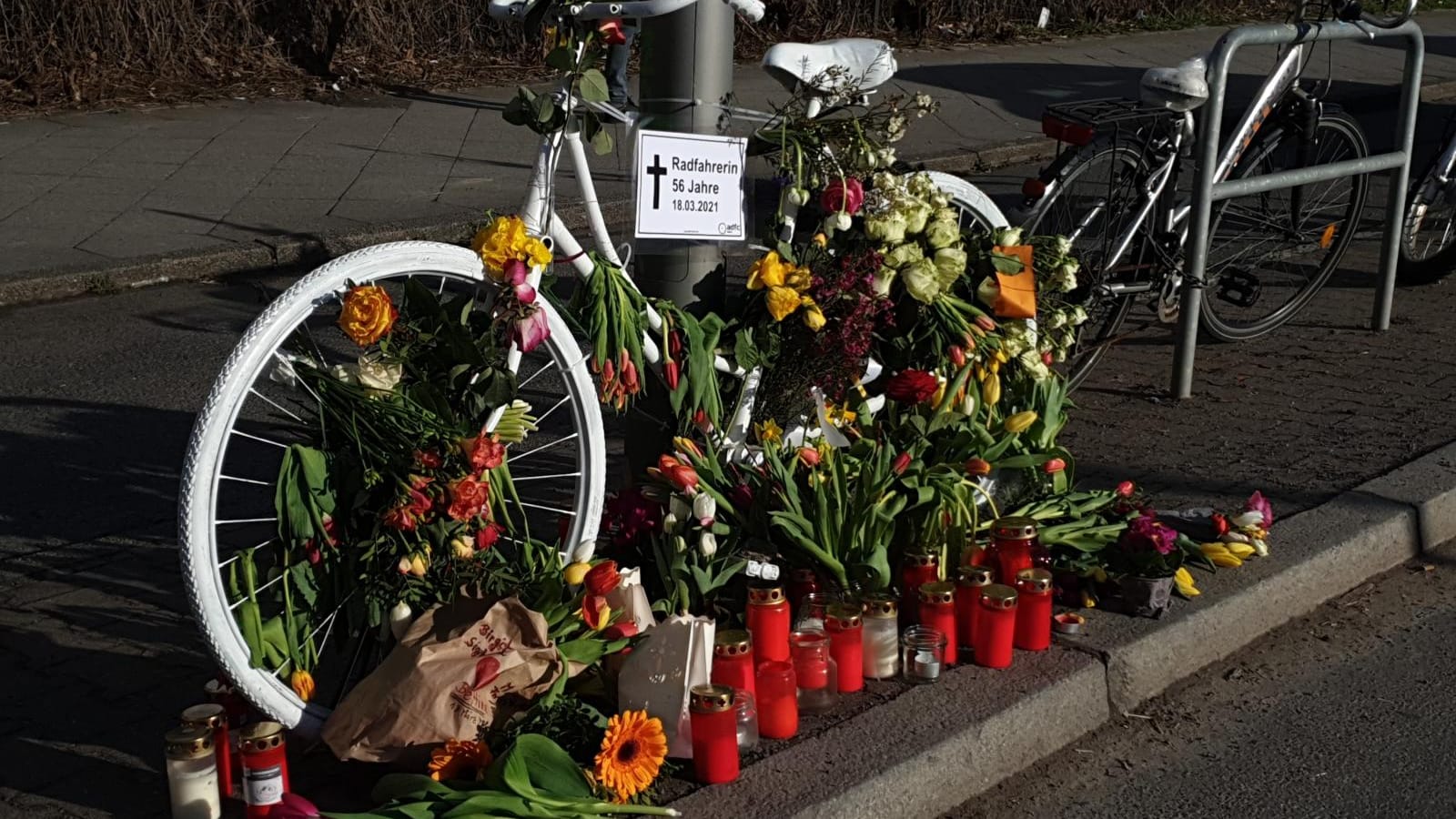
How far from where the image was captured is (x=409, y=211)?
8.13 m

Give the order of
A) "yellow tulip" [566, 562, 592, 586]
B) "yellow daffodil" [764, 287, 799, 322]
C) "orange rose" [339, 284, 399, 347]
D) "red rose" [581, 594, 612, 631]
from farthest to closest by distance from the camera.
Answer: "yellow daffodil" [764, 287, 799, 322], "yellow tulip" [566, 562, 592, 586], "red rose" [581, 594, 612, 631], "orange rose" [339, 284, 399, 347]

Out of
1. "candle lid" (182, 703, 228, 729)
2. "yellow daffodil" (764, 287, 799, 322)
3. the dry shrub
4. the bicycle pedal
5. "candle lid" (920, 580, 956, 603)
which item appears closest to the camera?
"candle lid" (182, 703, 228, 729)

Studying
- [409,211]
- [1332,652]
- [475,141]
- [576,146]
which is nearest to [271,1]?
[475,141]

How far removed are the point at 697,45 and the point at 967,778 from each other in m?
1.80

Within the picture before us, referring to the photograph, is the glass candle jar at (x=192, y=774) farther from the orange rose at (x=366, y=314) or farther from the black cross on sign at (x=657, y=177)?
the black cross on sign at (x=657, y=177)

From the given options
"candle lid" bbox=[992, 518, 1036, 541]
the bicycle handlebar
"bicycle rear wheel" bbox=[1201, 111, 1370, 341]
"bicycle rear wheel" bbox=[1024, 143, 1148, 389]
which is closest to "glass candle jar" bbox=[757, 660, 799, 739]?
"candle lid" bbox=[992, 518, 1036, 541]

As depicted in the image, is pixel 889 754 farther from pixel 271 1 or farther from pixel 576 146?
pixel 271 1

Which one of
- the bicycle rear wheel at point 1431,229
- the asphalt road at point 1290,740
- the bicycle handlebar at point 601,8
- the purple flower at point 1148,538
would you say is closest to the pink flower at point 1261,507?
the asphalt road at point 1290,740

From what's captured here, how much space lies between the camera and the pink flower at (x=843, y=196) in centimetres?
370

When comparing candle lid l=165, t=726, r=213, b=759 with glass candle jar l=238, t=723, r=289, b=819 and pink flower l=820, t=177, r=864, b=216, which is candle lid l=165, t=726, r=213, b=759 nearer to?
glass candle jar l=238, t=723, r=289, b=819

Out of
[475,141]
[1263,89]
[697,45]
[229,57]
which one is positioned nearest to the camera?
[697,45]

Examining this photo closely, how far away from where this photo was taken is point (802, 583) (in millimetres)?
3436

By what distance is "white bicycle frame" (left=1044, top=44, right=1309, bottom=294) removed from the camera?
204 inches

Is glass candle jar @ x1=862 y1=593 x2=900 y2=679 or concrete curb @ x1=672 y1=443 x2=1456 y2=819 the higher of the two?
glass candle jar @ x1=862 y1=593 x2=900 y2=679
